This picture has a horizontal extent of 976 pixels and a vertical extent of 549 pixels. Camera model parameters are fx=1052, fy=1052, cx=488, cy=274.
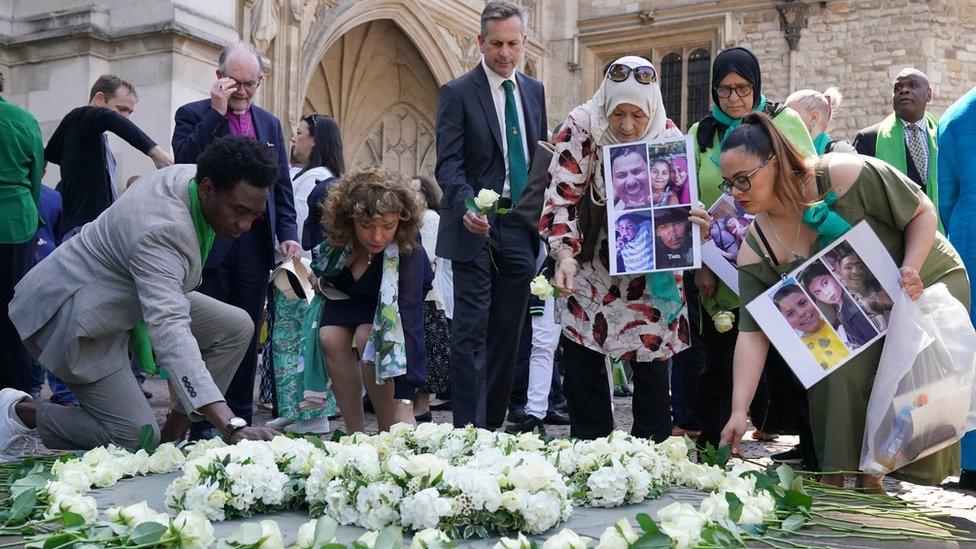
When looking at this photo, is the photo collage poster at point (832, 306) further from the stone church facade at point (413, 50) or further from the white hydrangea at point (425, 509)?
the stone church facade at point (413, 50)

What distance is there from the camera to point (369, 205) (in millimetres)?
4719

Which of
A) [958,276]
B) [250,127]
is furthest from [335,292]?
[958,276]

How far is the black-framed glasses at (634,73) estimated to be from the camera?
13.4ft

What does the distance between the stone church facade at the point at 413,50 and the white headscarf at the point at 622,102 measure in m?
6.23

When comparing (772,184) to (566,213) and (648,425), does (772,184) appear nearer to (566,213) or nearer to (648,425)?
(566,213)

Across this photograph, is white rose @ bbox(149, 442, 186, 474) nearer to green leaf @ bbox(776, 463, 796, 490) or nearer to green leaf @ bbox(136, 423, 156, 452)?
green leaf @ bbox(136, 423, 156, 452)

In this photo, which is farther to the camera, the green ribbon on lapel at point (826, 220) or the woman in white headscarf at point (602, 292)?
the woman in white headscarf at point (602, 292)

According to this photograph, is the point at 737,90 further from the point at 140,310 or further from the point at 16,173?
the point at 16,173

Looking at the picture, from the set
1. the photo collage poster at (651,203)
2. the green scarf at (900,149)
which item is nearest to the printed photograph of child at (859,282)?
the photo collage poster at (651,203)

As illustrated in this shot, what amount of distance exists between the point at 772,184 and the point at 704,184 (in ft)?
3.61

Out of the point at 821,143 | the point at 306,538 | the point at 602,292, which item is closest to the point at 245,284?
the point at 602,292

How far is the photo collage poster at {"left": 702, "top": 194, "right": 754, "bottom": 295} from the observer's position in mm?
4594

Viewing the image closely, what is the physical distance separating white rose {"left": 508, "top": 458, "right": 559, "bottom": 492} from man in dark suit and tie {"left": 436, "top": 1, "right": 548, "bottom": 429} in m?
2.14

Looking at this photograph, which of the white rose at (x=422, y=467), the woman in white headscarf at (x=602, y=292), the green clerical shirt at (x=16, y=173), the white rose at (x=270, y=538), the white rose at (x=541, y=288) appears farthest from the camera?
the green clerical shirt at (x=16, y=173)
